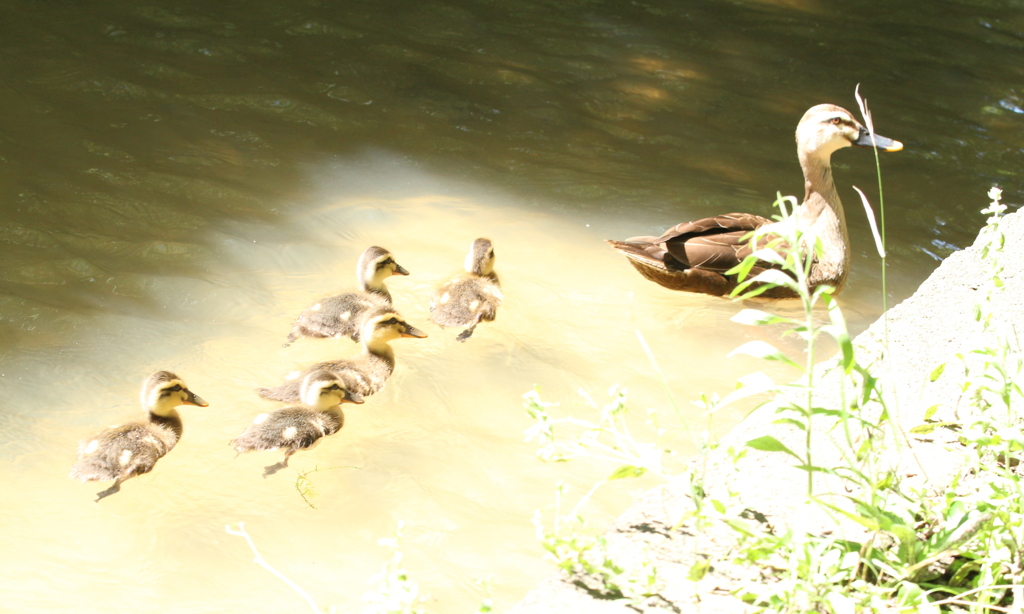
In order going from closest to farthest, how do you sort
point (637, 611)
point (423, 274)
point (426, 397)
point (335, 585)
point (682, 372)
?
1. point (637, 611)
2. point (335, 585)
3. point (426, 397)
4. point (682, 372)
5. point (423, 274)

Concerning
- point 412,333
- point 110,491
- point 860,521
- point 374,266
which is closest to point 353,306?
point 374,266

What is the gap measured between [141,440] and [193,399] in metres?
0.30

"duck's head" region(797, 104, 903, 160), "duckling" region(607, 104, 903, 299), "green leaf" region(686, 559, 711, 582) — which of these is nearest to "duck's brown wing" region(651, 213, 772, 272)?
"duckling" region(607, 104, 903, 299)

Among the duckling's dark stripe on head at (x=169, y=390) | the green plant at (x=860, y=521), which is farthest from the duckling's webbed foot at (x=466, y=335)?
the green plant at (x=860, y=521)

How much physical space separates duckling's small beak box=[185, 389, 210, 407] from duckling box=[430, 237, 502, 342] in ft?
3.85

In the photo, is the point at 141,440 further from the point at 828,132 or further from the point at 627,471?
the point at 828,132

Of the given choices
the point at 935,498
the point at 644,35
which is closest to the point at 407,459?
the point at 935,498

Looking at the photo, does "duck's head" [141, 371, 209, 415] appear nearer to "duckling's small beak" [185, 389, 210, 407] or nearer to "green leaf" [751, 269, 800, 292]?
"duckling's small beak" [185, 389, 210, 407]

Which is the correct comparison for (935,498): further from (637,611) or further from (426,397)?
(426,397)

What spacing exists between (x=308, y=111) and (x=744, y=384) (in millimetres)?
4939

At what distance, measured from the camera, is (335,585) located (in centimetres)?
292

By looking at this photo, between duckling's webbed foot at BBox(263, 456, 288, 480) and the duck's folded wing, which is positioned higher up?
the duck's folded wing

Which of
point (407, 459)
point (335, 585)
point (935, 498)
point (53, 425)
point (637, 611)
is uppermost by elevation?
point (53, 425)

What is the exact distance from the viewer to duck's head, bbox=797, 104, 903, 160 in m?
4.96
